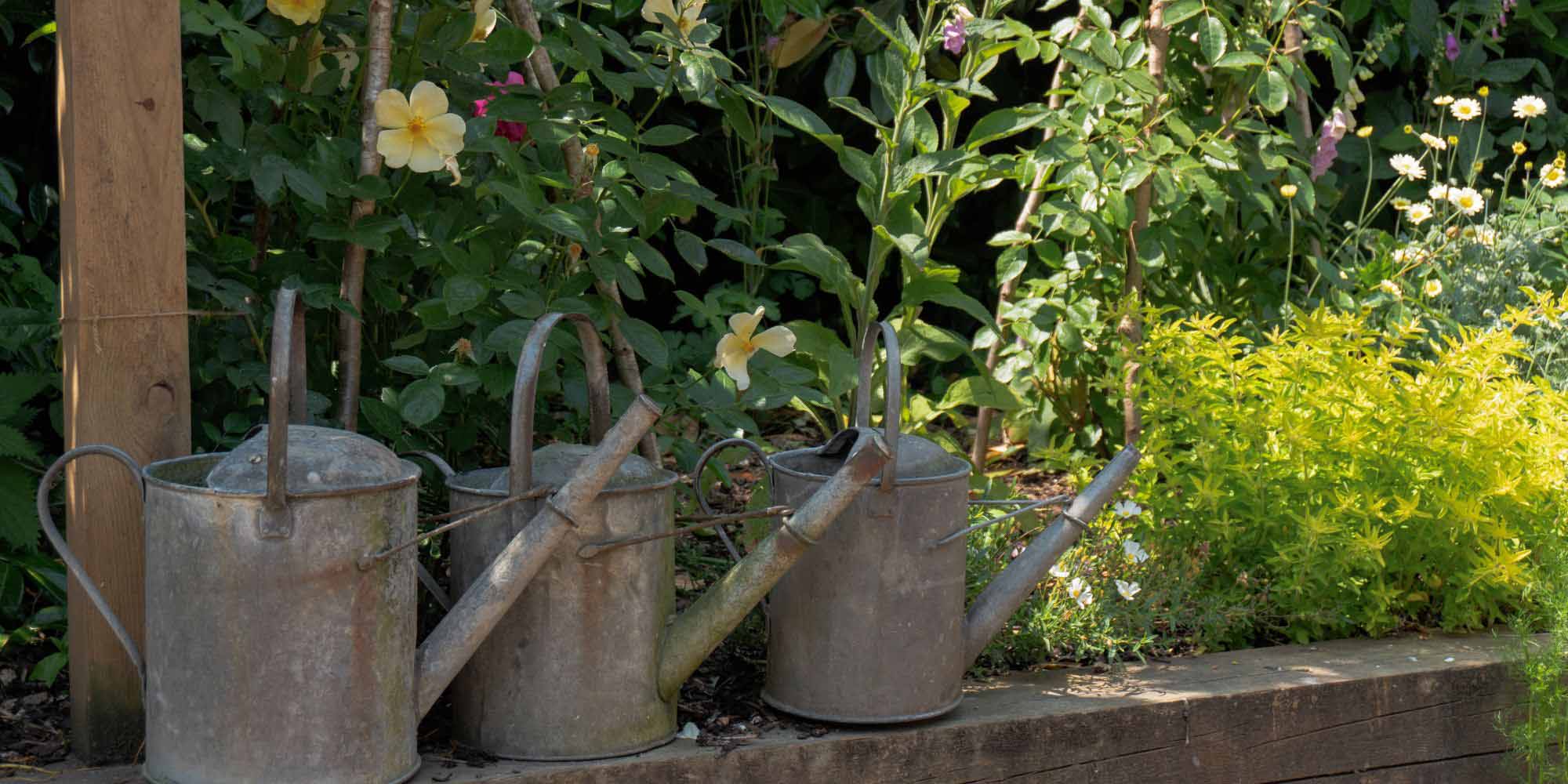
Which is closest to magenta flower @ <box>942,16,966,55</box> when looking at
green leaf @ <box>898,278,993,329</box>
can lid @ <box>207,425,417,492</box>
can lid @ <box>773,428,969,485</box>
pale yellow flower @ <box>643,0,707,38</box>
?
green leaf @ <box>898,278,993,329</box>

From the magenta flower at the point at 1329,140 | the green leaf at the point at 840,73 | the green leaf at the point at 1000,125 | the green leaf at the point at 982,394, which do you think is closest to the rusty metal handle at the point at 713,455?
the green leaf at the point at 1000,125

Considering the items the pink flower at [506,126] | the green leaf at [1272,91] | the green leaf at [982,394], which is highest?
the green leaf at [1272,91]

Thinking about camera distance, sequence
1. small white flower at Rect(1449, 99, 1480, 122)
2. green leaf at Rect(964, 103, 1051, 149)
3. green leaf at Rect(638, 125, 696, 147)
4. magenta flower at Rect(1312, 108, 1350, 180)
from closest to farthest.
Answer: green leaf at Rect(638, 125, 696, 147), green leaf at Rect(964, 103, 1051, 149), magenta flower at Rect(1312, 108, 1350, 180), small white flower at Rect(1449, 99, 1480, 122)

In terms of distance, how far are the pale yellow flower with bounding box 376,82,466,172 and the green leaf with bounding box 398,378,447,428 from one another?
0.91ft

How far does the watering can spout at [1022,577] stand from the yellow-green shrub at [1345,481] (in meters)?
0.42

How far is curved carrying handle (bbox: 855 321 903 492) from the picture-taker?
178cm

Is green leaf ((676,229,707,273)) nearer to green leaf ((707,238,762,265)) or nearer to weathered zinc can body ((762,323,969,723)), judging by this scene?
green leaf ((707,238,762,265))

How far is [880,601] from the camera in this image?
74.5 inches

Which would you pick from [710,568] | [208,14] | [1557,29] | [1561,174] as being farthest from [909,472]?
[1557,29]

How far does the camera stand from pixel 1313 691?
2.20 m

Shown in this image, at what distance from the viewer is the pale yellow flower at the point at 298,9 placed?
188 cm

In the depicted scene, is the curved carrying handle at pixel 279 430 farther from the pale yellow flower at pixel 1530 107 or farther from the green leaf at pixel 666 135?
the pale yellow flower at pixel 1530 107

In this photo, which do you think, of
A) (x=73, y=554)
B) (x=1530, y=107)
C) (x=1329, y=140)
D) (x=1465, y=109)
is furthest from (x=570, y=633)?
(x=1530, y=107)

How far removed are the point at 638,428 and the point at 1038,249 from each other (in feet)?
5.83
